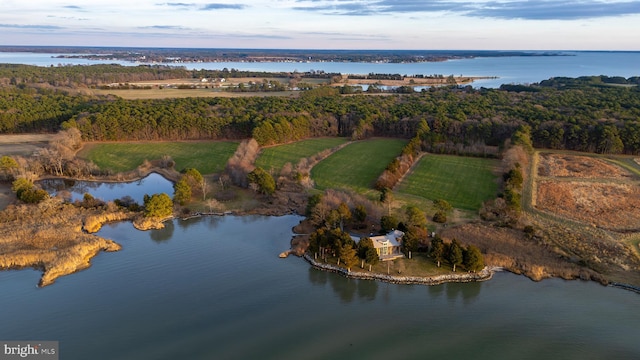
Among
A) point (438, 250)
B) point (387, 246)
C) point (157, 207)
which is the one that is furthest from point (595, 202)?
point (157, 207)

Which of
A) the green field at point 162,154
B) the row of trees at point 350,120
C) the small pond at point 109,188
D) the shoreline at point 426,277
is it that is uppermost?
the row of trees at point 350,120

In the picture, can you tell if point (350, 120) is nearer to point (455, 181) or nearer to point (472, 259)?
point (455, 181)

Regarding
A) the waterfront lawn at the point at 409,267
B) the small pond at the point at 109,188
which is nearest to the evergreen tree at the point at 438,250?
the waterfront lawn at the point at 409,267

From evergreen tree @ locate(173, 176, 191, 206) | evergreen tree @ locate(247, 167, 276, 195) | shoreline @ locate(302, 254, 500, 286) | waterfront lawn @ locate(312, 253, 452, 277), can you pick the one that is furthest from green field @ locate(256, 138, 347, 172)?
shoreline @ locate(302, 254, 500, 286)

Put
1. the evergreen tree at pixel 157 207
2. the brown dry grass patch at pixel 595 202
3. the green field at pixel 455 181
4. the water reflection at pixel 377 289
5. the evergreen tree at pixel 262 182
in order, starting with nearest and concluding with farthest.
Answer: the water reflection at pixel 377 289, the brown dry grass patch at pixel 595 202, the evergreen tree at pixel 157 207, the green field at pixel 455 181, the evergreen tree at pixel 262 182

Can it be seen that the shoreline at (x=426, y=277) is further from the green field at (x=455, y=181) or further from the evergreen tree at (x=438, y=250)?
the green field at (x=455, y=181)
